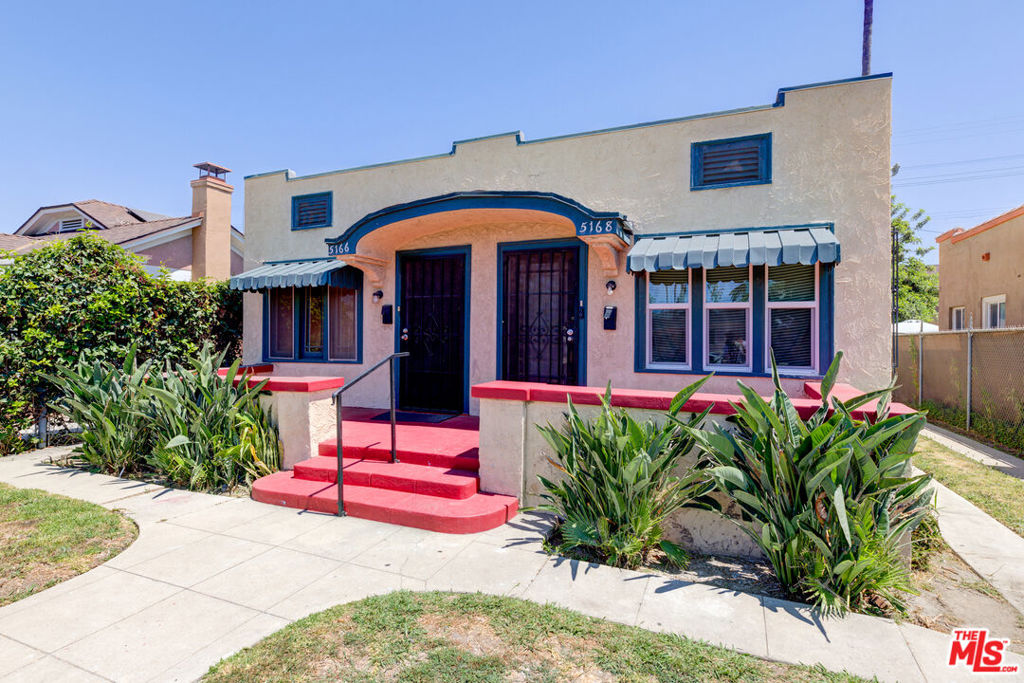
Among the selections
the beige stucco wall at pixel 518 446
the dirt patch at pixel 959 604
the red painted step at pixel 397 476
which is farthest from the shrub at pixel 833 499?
the red painted step at pixel 397 476

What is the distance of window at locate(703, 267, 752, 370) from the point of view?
635cm

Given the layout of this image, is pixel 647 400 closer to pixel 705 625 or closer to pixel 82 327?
pixel 705 625

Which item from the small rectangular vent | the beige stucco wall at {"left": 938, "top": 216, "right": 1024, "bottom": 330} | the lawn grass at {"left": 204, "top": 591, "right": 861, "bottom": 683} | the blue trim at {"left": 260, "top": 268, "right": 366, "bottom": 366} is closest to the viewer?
the lawn grass at {"left": 204, "top": 591, "right": 861, "bottom": 683}

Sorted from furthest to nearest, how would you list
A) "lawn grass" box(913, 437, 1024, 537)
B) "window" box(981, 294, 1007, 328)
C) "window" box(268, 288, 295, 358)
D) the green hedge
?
"window" box(981, 294, 1007, 328) < "window" box(268, 288, 295, 358) < the green hedge < "lawn grass" box(913, 437, 1024, 537)

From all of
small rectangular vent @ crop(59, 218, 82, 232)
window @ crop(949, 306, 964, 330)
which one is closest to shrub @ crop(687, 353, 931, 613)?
window @ crop(949, 306, 964, 330)

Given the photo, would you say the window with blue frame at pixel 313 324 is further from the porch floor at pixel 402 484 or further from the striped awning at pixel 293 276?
the porch floor at pixel 402 484

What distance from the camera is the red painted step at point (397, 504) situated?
14.4 ft

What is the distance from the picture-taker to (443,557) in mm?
3871

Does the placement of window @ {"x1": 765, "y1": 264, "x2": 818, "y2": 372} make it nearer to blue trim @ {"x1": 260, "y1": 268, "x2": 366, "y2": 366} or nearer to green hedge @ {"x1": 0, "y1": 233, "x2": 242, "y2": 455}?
blue trim @ {"x1": 260, "y1": 268, "x2": 366, "y2": 366}

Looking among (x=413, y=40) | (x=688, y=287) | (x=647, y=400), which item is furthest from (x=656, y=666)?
(x=413, y=40)

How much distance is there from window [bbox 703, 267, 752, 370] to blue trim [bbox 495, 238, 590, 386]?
64.1 inches

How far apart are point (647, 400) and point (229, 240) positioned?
17091mm

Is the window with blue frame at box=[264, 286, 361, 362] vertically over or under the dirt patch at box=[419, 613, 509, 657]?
over

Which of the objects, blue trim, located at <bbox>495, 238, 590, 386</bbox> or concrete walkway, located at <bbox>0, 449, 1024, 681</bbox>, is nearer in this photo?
concrete walkway, located at <bbox>0, 449, 1024, 681</bbox>
